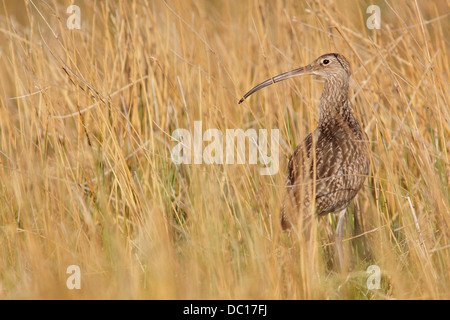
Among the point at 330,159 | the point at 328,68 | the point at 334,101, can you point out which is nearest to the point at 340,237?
the point at 330,159

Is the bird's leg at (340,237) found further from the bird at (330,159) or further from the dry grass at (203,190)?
the dry grass at (203,190)

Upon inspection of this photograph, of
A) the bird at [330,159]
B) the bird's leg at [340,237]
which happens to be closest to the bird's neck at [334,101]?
the bird at [330,159]

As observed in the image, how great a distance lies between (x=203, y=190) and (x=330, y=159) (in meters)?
0.78

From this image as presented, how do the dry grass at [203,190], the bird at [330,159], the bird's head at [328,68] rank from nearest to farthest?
the dry grass at [203,190] → the bird at [330,159] → the bird's head at [328,68]

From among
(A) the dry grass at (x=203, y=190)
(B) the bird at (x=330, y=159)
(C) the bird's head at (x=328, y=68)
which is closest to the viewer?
(A) the dry grass at (x=203, y=190)

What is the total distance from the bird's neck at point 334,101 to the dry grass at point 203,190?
9 cm

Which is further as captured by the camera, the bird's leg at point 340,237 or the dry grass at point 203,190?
the bird's leg at point 340,237

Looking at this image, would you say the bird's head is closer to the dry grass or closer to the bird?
the bird

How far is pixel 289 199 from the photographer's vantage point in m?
3.64

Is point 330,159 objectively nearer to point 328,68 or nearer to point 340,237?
point 340,237

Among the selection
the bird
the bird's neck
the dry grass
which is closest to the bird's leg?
the bird

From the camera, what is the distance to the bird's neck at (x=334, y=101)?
13.1 ft

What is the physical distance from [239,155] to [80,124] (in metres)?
1.16

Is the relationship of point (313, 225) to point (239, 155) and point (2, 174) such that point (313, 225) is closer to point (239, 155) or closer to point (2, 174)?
point (239, 155)
